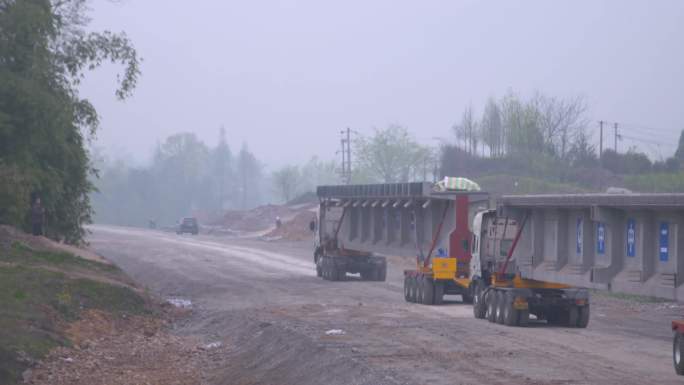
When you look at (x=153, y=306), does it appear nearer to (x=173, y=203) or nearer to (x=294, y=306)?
(x=294, y=306)

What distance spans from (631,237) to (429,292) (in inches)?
470

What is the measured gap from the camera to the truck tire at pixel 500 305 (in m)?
23.1

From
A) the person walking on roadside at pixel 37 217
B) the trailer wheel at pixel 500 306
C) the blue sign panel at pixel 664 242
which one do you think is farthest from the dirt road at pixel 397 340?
the person walking on roadside at pixel 37 217

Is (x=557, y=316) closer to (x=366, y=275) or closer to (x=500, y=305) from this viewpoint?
(x=500, y=305)

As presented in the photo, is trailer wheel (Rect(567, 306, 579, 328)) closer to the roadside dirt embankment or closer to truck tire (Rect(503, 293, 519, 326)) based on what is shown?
truck tire (Rect(503, 293, 519, 326))

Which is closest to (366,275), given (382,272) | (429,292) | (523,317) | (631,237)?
(382,272)

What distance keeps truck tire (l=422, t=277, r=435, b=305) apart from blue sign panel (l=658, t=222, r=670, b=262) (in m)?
12.9

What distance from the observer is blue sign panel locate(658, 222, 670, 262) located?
16.7 m

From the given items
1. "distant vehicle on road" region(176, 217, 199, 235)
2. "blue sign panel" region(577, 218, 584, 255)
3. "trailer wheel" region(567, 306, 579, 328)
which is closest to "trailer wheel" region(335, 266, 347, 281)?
"trailer wheel" region(567, 306, 579, 328)

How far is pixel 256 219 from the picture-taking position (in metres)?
112

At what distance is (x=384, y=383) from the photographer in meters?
13.8

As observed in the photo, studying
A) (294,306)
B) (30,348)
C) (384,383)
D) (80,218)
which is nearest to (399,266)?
(80,218)

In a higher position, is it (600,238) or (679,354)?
(600,238)

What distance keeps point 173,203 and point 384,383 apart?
17632 centimetres
